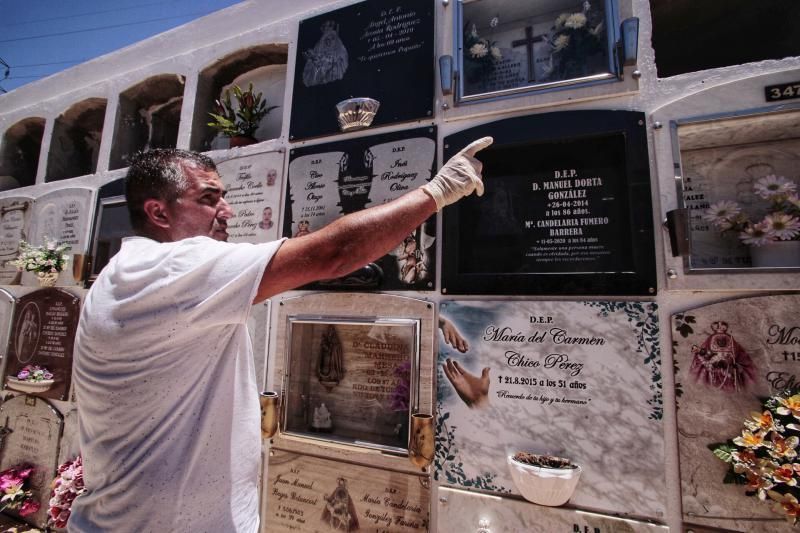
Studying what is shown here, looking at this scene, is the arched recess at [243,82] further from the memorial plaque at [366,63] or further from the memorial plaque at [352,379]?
the memorial plaque at [352,379]

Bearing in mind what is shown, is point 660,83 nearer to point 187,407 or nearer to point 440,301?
point 440,301

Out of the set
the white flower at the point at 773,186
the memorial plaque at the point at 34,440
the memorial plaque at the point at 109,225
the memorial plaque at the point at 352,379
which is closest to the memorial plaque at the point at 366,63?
the memorial plaque at the point at 352,379

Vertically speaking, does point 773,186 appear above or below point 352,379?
above

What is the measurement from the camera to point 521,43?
3.14m

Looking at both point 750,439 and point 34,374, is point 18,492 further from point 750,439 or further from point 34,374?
point 750,439

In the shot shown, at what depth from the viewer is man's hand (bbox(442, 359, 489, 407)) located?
2508 millimetres

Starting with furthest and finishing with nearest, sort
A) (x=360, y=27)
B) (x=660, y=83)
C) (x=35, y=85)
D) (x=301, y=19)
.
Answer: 1. (x=35, y=85)
2. (x=301, y=19)
3. (x=360, y=27)
4. (x=660, y=83)

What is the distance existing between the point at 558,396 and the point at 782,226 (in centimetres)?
150

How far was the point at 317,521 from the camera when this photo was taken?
2.82 metres

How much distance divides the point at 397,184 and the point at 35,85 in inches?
253

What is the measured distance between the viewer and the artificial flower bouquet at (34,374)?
4336 millimetres

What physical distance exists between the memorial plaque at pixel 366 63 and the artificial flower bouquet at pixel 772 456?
269cm

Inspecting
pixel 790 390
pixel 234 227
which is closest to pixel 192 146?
pixel 234 227

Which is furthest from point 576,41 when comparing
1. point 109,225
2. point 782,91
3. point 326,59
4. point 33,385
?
point 33,385
